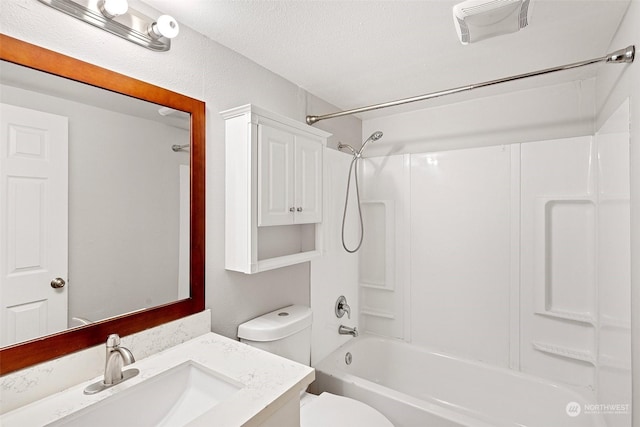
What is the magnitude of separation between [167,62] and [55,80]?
0.45m

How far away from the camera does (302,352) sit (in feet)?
5.88

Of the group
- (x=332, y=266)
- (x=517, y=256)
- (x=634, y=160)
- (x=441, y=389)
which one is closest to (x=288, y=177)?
(x=332, y=266)

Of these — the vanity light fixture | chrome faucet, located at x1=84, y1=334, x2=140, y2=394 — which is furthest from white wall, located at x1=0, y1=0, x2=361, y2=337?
chrome faucet, located at x1=84, y1=334, x2=140, y2=394

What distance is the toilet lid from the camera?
1509 millimetres

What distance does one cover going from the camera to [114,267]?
46.7 inches

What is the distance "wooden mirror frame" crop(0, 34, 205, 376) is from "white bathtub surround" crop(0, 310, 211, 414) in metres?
0.02

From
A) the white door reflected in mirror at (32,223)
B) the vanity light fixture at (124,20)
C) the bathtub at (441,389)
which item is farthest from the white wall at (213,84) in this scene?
the bathtub at (441,389)

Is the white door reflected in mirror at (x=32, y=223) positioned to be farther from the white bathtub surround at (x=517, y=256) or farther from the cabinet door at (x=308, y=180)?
the white bathtub surround at (x=517, y=256)

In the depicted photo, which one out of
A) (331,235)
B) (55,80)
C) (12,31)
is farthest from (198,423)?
(331,235)

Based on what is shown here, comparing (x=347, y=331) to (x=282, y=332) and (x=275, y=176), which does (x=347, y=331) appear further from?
(x=275, y=176)

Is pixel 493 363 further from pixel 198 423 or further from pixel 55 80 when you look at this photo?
pixel 55 80

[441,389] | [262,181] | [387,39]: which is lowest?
[441,389]
